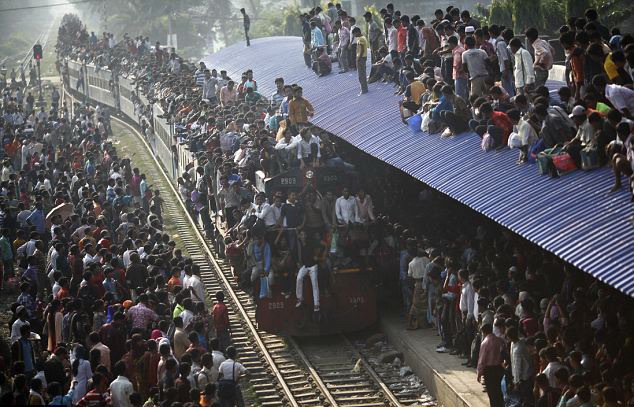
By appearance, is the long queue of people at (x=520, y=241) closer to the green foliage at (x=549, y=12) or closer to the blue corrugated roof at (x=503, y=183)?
the blue corrugated roof at (x=503, y=183)

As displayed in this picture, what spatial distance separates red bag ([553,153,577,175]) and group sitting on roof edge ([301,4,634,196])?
0.01m

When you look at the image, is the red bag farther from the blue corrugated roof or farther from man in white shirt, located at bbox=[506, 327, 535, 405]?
man in white shirt, located at bbox=[506, 327, 535, 405]

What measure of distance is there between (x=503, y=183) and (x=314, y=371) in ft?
15.7

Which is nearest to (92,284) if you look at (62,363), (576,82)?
(62,363)

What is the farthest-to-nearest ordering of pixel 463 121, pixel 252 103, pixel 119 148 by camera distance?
pixel 119 148 → pixel 252 103 → pixel 463 121

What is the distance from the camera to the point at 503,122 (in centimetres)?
1795

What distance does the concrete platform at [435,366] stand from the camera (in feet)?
53.6

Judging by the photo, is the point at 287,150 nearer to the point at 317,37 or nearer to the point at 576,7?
the point at 317,37

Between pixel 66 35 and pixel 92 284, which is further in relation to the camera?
pixel 66 35

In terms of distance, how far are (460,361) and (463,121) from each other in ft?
14.1

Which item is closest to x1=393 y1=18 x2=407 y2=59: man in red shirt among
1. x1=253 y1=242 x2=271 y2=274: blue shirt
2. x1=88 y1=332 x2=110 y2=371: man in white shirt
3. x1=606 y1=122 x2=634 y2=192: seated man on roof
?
x1=253 y1=242 x2=271 y2=274: blue shirt

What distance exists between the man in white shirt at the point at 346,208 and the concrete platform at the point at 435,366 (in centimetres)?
214

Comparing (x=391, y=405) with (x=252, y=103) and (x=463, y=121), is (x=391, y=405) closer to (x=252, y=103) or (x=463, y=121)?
(x=463, y=121)

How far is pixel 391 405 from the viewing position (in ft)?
57.6
